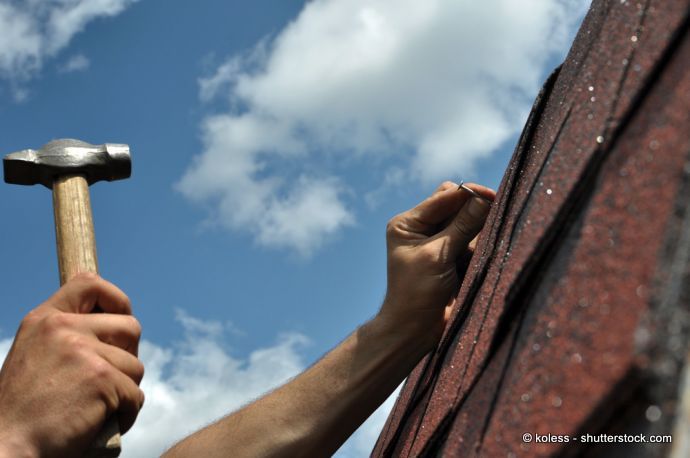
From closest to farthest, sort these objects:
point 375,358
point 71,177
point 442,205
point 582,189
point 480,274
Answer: point 582,189
point 480,274
point 442,205
point 375,358
point 71,177

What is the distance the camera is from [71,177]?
10.5 ft

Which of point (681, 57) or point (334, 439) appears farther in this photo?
point (334, 439)

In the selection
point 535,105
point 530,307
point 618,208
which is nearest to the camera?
point 618,208

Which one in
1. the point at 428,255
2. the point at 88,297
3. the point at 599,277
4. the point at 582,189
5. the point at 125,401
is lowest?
the point at 599,277

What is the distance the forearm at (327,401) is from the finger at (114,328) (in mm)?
640

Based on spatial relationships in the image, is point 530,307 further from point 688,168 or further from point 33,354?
point 33,354

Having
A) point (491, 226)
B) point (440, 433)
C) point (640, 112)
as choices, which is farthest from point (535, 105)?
point (640, 112)

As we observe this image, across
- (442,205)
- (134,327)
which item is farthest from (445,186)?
(134,327)

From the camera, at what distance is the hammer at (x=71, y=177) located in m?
2.88

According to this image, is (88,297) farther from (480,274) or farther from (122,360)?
(480,274)

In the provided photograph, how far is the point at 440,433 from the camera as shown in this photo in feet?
5.93

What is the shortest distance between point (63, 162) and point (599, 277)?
8.66 feet

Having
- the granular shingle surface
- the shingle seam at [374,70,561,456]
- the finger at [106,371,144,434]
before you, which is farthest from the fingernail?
the finger at [106,371,144,434]

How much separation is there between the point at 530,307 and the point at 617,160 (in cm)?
33
